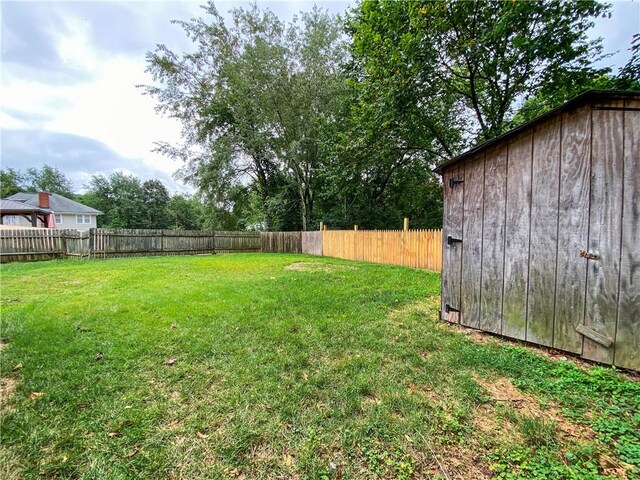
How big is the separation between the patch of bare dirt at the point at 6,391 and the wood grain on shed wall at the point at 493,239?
4314mm

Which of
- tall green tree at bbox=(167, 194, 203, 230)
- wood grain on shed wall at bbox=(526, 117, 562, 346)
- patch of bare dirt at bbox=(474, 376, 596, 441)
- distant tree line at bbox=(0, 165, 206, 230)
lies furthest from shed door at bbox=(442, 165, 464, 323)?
tall green tree at bbox=(167, 194, 203, 230)

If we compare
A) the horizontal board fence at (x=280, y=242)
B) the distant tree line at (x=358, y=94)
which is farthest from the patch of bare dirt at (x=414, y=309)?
the horizontal board fence at (x=280, y=242)

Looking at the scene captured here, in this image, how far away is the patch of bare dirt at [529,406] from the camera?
64.2 inches

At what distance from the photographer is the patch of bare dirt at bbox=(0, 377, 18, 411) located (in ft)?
6.08

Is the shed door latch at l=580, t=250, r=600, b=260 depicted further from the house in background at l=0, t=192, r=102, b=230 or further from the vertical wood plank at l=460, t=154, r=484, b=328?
the house in background at l=0, t=192, r=102, b=230

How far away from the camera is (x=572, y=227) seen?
255 cm

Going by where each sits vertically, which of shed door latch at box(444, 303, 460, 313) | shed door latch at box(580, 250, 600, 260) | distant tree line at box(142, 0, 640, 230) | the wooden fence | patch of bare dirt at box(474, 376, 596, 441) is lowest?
patch of bare dirt at box(474, 376, 596, 441)

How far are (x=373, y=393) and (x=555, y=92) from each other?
9891mm

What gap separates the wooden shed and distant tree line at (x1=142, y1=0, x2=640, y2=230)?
4540 mm

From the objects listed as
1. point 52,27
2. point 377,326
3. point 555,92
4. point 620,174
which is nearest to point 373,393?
point 377,326

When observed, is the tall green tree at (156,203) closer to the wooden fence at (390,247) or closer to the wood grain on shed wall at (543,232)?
the wooden fence at (390,247)

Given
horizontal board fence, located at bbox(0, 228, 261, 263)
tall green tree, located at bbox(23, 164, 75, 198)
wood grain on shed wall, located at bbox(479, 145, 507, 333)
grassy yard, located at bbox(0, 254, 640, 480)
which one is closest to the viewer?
grassy yard, located at bbox(0, 254, 640, 480)

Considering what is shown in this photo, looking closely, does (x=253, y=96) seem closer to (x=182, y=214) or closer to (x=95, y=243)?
(x=95, y=243)

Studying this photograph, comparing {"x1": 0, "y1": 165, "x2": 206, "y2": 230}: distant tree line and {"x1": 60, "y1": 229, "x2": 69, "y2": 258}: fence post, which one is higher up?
{"x1": 0, "y1": 165, "x2": 206, "y2": 230}: distant tree line
